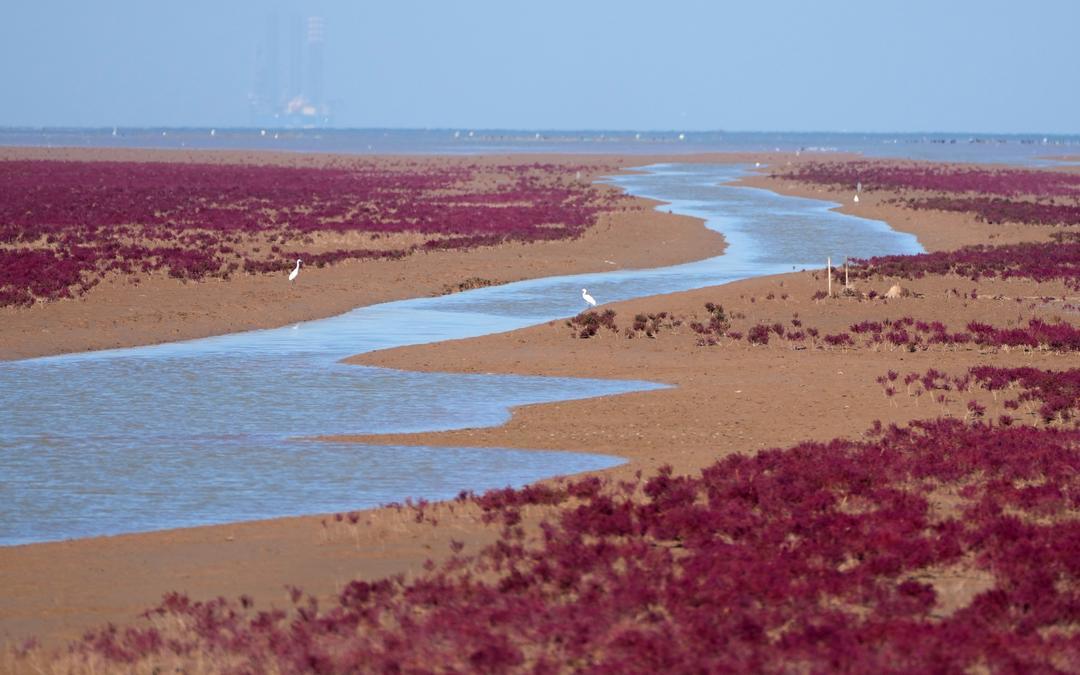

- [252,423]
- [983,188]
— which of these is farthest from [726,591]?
[983,188]

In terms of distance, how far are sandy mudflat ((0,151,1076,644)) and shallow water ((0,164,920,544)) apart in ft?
2.15

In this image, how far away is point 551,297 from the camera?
3064 centimetres

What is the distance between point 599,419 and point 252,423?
4.00 metres

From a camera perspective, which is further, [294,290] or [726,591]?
[294,290]

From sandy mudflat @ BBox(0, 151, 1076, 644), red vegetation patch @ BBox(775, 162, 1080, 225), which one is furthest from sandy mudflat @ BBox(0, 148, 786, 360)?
red vegetation patch @ BBox(775, 162, 1080, 225)

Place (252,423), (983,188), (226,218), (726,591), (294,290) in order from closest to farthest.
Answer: (726,591)
(252,423)
(294,290)
(226,218)
(983,188)

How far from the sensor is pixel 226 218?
46625 millimetres

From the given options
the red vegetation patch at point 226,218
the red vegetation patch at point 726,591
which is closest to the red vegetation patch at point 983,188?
the red vegetation patch at point 226,218

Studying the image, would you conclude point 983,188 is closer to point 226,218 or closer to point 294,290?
point 226,218

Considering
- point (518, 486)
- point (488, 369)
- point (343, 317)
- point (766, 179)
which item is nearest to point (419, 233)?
point (343, 317)

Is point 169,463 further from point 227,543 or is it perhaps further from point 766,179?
point 766,179

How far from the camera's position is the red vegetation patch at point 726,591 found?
27.3 feet

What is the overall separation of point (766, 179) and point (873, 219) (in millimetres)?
35510

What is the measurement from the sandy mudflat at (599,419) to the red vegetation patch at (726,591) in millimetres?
867
